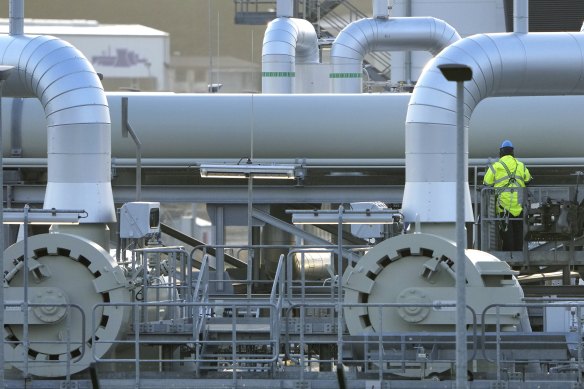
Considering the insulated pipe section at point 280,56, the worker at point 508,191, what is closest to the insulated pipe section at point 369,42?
the insulated pipe section at point 280,56

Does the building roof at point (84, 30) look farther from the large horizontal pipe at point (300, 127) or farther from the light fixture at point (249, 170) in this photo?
the light fixture at point (249, 170)

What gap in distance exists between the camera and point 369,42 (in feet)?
103

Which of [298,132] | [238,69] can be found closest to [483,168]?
[298,132]

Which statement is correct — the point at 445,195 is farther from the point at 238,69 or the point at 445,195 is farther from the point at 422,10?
the point at 238,69

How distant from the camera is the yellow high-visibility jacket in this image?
21.3 metres

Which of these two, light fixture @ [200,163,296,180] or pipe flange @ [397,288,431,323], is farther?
light fixture @ [200,163,296,180]

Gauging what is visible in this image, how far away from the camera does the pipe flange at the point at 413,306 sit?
1788cm

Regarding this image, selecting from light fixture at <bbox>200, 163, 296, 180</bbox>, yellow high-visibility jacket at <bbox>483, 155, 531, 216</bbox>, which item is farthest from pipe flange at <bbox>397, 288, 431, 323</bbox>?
yellow high-visibility jacket at <bbox>483, 155, 531, 216</bbox>

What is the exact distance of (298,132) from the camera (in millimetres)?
23797

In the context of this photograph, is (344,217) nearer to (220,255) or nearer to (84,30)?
(220,255)

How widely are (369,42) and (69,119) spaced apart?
13.1 m

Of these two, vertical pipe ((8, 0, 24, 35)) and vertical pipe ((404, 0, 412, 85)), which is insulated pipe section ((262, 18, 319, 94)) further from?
vertical pipe ((8, 0, 24, 35))

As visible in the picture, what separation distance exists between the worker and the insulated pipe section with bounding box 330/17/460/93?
9.43 m

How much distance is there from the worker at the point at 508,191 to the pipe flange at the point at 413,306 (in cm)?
362
